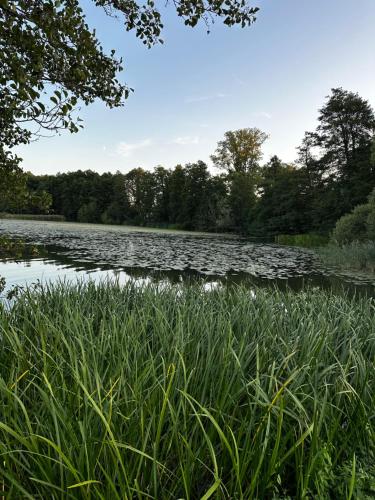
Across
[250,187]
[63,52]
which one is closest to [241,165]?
[250,187]

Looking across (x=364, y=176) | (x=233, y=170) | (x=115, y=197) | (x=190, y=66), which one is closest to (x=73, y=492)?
(x=190, y=66)

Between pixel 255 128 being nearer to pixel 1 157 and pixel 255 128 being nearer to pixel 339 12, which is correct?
pixel 339 12

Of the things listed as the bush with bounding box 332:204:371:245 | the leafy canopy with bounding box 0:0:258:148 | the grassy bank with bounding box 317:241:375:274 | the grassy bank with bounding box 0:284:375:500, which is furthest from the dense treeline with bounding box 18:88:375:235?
the grassy bank with bounding box 0:284:375:500

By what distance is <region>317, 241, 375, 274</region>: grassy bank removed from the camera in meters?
14.0

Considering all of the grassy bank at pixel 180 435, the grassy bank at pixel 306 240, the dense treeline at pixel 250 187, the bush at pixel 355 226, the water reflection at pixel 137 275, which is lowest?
the water reflection at pixel 137 275

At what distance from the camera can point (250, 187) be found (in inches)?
2031

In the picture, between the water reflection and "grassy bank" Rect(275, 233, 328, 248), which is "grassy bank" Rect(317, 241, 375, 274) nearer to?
the water reflection

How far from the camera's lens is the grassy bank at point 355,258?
45.9 ft

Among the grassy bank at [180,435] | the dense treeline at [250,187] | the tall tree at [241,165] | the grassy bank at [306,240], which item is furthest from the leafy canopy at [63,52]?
the tall tree at [241,165]

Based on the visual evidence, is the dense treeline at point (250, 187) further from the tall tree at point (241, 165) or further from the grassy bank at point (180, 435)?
the grassy bank at point (180, 435)

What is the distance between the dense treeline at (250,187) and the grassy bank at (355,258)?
206 inches

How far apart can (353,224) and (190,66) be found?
13060 mm

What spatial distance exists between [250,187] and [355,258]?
38112mm

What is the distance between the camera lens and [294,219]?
41.5 metres
